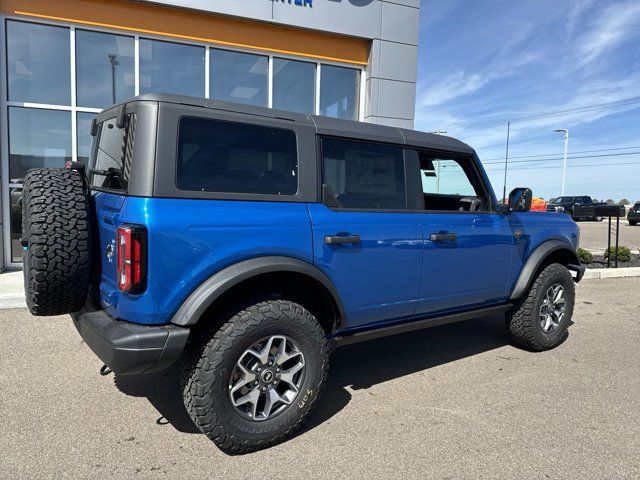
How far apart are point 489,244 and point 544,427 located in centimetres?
147

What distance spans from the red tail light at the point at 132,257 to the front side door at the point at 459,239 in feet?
6.53

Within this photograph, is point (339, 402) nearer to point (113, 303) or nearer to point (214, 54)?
point (113, 303)

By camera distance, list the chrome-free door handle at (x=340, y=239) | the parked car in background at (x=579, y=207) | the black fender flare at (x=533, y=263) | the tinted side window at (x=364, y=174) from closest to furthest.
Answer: the chrome-free door handle at (x=340, y=239) < the tinted side window at (x=364, y=174) < the black fender flare at (x=533, y=263) < the parked car in background at (x=579, y=207)

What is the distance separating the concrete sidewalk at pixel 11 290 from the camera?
5.47m

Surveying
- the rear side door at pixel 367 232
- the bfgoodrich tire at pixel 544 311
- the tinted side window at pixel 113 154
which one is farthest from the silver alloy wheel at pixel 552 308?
the tinted side window at pixel 113 154

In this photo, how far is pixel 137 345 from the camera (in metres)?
2.37

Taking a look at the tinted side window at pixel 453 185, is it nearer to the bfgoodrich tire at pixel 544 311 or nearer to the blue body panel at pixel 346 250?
the blue body panel at pixel 346 250

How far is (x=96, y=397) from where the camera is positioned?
11.0ft

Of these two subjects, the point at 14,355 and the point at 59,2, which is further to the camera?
the point at 59,2

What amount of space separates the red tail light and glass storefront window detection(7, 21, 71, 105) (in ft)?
21.9

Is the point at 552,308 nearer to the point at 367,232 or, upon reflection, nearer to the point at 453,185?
the point at 453,185

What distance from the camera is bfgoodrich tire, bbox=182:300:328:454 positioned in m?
2.55

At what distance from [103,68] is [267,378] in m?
7.25

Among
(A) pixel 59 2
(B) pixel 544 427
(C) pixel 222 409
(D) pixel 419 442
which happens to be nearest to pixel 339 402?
(D) pixel 419 442
